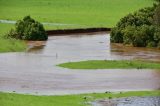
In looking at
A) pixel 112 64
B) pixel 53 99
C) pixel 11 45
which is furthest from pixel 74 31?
pixel 53 99

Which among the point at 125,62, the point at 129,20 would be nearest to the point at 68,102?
the point at 125,62

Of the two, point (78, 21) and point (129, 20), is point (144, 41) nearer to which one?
point (129, 20)

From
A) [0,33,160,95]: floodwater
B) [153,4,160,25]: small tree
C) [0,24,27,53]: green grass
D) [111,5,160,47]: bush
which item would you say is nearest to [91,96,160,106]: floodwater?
[0,33,160,95]: floodwater

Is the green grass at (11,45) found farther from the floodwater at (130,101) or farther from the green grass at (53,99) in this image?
the floodwater at (130,101)

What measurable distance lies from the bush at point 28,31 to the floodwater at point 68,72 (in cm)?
182

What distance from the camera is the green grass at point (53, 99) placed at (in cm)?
1905

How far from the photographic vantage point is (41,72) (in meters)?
28.2

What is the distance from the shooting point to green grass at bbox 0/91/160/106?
62.5ft

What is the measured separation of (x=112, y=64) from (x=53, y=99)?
1088 cm

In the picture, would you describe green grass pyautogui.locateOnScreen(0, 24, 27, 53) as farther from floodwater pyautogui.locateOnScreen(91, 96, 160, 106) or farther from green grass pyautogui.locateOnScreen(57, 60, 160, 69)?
floodwater pyautogui.locateOnScreen(91, 96, 160, 106)

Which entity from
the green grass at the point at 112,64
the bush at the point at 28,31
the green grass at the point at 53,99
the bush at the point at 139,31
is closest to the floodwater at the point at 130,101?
the green grass at the point at 53,99

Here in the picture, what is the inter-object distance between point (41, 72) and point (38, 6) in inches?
1622

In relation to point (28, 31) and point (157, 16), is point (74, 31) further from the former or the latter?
point (157, 16)

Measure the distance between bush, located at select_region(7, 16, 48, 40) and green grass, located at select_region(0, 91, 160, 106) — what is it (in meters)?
22.2
